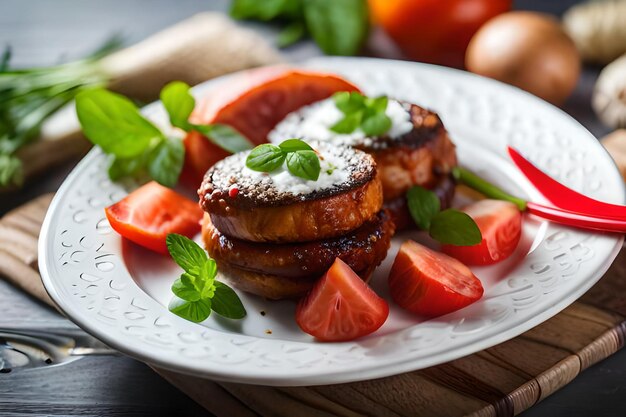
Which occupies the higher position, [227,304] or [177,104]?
[177,104]

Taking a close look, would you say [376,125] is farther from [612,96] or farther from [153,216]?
[612,96]

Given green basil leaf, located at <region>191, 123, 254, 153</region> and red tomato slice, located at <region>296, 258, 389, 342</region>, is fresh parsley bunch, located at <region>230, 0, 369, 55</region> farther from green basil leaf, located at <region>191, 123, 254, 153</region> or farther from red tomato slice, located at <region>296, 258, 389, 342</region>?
red tomato slice, located at <region>296, 258, 389, 342</region>

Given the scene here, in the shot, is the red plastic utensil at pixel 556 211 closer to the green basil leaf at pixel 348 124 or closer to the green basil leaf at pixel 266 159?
the green basil leaf at pixel 348 124

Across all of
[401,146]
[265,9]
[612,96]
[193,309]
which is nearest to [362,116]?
[401,146]

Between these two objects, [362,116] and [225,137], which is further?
[225,137]

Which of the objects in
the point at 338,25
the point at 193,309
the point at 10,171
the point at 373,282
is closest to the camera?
the point at 193,309

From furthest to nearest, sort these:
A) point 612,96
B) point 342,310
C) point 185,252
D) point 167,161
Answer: point 612,96 < point 167,161 < point 185,252 < point 342,310

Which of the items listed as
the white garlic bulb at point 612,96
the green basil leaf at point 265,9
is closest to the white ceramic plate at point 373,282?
the white garlic bulb at point 612,96

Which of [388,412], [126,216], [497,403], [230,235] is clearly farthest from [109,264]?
[497,403]
